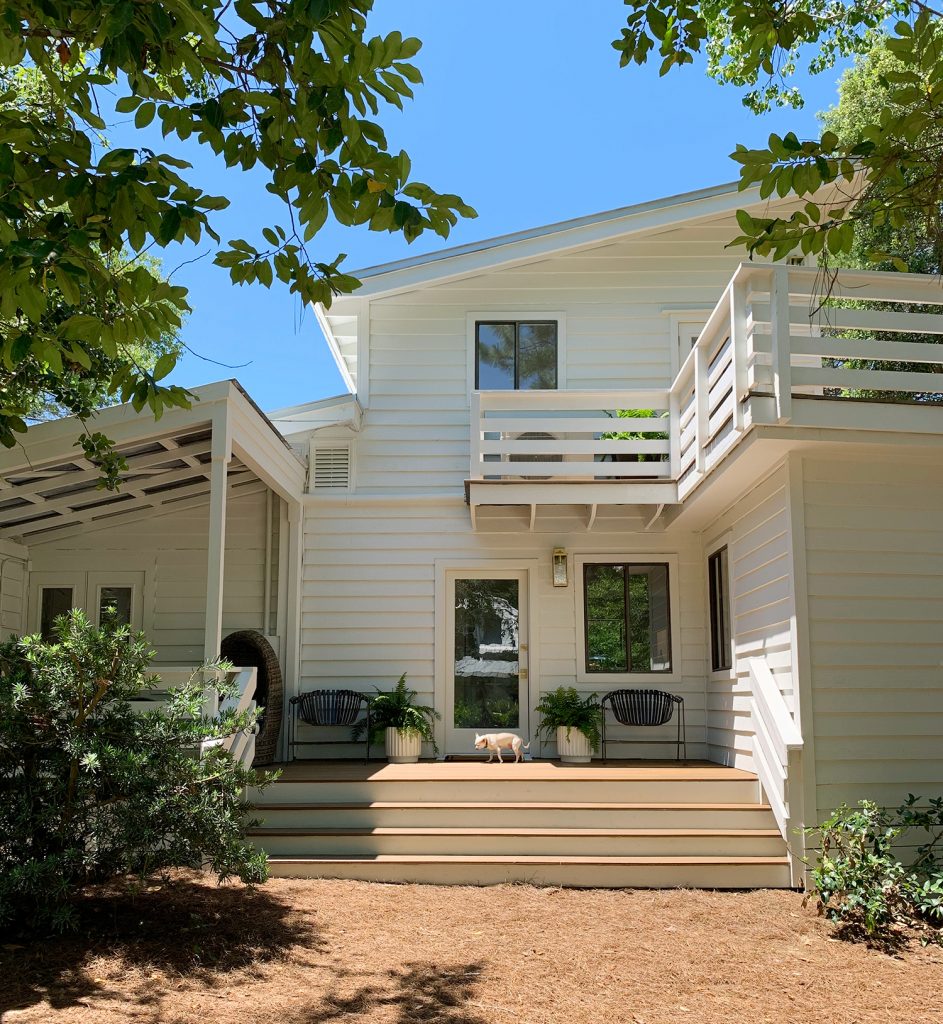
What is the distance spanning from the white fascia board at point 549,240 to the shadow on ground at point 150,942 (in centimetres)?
662

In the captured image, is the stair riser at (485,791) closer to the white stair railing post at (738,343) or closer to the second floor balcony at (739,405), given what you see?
the second floor balcony at (739,405)

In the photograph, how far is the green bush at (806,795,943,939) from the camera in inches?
234

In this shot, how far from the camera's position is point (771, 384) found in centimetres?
680

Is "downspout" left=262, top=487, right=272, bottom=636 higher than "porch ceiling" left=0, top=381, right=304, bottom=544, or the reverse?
"porch ceiling" left=0, top=381, right=304, bottom=544

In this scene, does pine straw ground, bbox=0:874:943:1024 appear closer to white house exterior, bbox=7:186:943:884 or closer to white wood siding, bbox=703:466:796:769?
white wood siding, bbox=703:466:796:769

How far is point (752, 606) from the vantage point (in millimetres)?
8406

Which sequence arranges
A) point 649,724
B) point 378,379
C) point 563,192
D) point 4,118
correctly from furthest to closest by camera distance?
point 563,192 < point 378,379 < point 649,724 < point 4,118

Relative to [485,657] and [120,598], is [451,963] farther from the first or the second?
[120,598]

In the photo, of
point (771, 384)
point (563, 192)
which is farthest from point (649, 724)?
point (563, 192)

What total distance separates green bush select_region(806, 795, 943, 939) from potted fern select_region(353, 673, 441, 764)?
13.4 feet

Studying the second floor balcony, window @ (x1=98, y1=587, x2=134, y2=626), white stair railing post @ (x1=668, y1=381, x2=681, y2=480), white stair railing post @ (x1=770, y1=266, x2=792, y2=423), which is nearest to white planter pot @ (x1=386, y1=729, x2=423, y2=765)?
the second floor balcony

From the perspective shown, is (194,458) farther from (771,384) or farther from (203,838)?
(771,384)

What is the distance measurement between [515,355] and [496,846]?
5.49m

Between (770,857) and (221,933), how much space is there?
3878 mm
